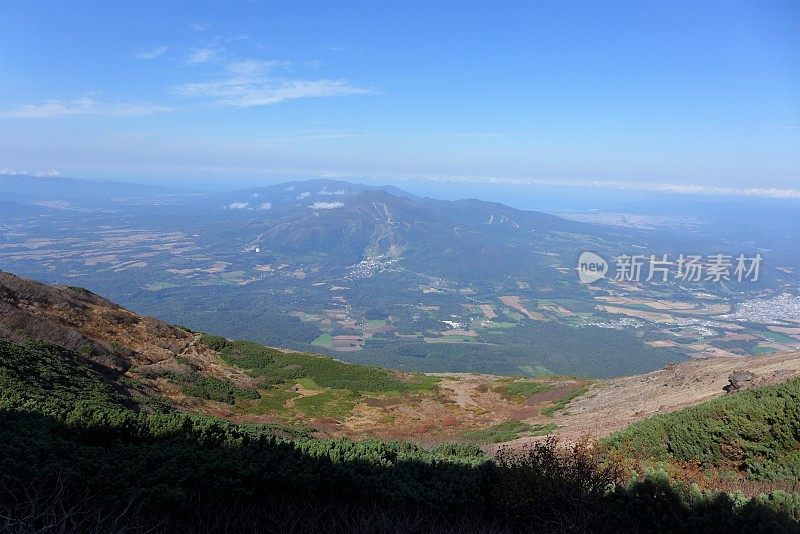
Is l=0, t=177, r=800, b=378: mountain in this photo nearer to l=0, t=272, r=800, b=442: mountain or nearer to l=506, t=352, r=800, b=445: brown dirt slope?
l=0, t=272, r=800, b=442: mountain

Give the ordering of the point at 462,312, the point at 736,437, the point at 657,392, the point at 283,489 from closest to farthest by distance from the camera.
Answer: the point at 283,489 → the point at 736,437 → the point at 657,392 → the point at 462,312

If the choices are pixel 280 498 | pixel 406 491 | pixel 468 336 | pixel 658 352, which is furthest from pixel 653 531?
pixel 468 336

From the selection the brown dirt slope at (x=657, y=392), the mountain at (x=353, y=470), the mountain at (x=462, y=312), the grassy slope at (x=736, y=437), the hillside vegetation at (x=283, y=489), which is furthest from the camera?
the mountain at (x=462, y=312)

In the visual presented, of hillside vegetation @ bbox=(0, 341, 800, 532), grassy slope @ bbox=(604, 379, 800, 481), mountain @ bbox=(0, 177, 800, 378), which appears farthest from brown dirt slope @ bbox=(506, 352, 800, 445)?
mountain @ bbox=(0, 177, 800, 378)

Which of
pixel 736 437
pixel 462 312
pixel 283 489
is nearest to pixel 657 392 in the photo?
pixel 736 437

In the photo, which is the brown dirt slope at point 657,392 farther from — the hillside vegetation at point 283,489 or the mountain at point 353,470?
the hillside vegetation at point 283,489

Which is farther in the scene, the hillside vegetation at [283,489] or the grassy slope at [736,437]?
the grassy slope at [736,437]

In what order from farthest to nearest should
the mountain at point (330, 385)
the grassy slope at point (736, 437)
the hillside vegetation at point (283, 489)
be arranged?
1. the mountain at point (330, 385)
2. the grassy slope at point (736, 437)
3. the hillside vegetation at point (283, 489)

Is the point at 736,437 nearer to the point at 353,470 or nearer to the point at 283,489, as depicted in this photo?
the point at 353,470

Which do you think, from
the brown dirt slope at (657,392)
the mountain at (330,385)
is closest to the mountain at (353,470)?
the brown dirt slope at (657,392)

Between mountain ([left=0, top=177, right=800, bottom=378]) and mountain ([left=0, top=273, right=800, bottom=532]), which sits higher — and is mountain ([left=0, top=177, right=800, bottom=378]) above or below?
below

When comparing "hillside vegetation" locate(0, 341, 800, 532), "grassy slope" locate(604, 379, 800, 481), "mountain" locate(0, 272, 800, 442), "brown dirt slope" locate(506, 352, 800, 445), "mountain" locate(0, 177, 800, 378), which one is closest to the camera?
"hillside vegetation" locate(0, 341, 800, 532)
